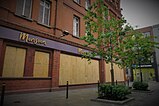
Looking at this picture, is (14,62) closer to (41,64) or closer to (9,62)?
(9,62)

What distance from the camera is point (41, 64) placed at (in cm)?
1021

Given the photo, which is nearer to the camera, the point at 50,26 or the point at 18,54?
the point at 18,54

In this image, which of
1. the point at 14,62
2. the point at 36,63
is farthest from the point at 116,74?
the point at 14,62

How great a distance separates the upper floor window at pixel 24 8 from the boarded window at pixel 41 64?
10.3 feet

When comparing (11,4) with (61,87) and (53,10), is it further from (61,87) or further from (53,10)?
(61,87)

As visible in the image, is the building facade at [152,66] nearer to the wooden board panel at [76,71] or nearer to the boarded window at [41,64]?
the wooden board panel at [76,71]

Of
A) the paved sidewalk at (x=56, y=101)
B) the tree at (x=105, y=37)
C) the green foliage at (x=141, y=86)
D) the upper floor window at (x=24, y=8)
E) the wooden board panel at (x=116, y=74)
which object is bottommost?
the paved sidewalk at (x=56, y=101)

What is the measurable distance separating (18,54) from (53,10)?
17.8ft

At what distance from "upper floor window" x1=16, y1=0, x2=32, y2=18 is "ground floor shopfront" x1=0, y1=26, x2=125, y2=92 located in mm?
1769

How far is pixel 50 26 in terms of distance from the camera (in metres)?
11.2

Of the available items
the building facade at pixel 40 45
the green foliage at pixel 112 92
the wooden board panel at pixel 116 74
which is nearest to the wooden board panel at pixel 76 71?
the building facade at pixel 40 45

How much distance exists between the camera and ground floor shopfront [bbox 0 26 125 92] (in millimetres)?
8250

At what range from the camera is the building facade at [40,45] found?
839cm

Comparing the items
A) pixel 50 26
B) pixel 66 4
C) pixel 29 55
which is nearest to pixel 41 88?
pixel 29 55
